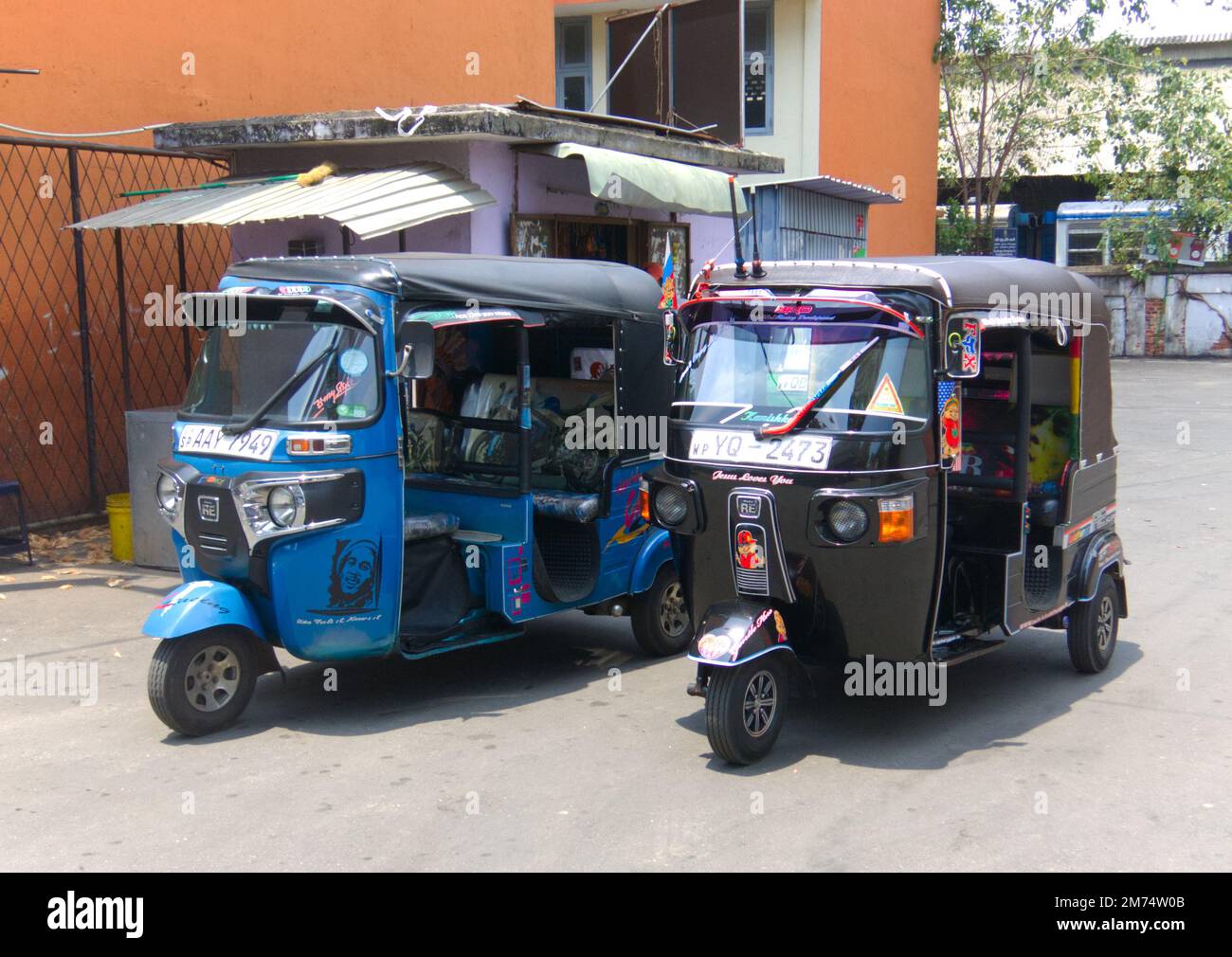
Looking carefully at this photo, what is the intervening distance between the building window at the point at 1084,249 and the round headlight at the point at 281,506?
96.5 feet

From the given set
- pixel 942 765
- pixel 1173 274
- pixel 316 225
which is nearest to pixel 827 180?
pixel 316 225

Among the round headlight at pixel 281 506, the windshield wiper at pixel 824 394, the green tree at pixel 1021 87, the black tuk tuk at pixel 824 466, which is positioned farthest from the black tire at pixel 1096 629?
the green tree at pixel 1021 87

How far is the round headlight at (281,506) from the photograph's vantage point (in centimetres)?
610

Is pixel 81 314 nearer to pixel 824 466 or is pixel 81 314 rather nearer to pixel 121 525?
pixel 121 525

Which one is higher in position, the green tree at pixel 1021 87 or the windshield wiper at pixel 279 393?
the green tree at pixel 1021 87

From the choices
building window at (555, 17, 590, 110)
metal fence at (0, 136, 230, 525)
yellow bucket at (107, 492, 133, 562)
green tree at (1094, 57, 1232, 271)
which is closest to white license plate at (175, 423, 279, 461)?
yellow bucket at (107, 492, 133, 562)

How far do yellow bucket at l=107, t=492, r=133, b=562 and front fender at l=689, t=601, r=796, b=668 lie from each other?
19.6ft

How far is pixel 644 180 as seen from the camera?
10656mm

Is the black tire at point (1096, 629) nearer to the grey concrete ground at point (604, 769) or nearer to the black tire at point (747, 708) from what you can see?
the grey concrete ground at point (604, 769)

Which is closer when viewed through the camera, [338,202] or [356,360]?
[356,360]

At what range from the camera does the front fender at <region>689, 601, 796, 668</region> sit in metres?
5.64

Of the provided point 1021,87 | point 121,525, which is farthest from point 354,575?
point 1021,87

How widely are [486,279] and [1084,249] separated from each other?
2854 cm
